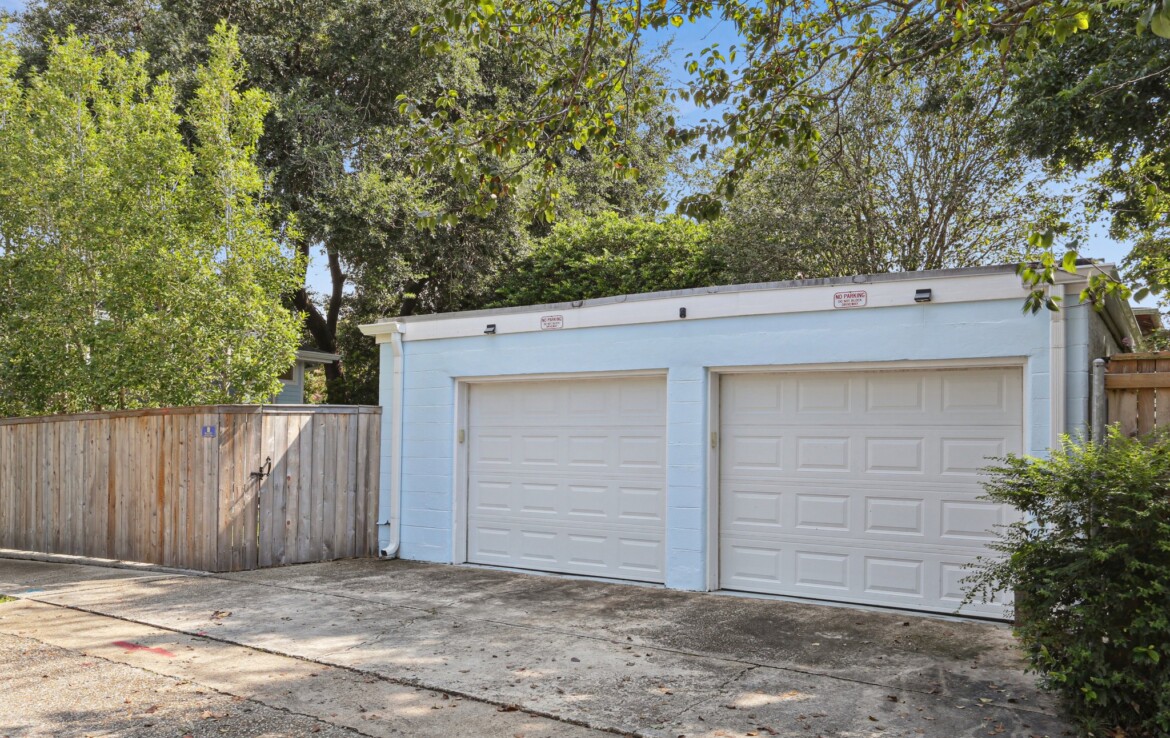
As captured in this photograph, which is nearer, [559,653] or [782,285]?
[559,653]

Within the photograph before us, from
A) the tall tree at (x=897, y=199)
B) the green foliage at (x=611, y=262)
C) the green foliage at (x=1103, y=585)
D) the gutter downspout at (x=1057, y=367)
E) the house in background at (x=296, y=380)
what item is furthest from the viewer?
the house in background at (x=296, y=380)

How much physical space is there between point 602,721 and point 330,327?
1837 centimetres

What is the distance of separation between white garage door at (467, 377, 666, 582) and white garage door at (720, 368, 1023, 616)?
81 cm

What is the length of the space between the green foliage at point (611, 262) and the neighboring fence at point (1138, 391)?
10242 millimetres

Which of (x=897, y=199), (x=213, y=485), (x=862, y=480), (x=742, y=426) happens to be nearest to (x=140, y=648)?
(x=213, y=485)

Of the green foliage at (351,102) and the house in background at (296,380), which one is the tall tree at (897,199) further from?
the house in background at (296,380)

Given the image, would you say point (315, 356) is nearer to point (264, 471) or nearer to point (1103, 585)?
point (264, 471)

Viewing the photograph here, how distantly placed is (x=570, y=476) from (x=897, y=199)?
878 cm

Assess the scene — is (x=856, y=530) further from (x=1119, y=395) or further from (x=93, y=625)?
(x=93, y=625)

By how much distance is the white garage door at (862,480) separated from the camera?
7000mm

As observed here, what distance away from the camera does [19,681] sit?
5203mm

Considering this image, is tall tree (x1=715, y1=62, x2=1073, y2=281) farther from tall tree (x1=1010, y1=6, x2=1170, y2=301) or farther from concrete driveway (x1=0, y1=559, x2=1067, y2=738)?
concrete driveway (x1=0, y1=559, x2=1067, y2=738)

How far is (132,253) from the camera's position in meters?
11.3

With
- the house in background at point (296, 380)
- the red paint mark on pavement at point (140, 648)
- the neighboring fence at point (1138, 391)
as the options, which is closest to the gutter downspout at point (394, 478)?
the red paint mark on pavement at point (140, 648)
